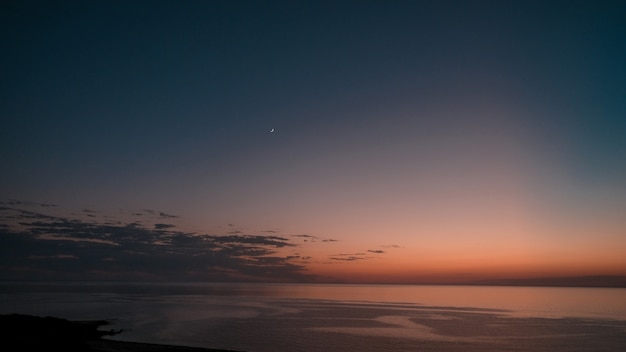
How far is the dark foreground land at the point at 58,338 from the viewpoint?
130 ft

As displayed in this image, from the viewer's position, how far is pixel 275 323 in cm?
7862

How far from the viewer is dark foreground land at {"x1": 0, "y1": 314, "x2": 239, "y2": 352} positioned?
3962 cm

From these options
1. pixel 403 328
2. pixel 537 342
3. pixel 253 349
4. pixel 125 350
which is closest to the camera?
pixel 125 350

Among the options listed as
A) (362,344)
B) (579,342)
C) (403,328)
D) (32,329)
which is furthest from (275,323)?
(579,342)

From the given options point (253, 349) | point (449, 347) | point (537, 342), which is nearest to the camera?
point (253, 349)

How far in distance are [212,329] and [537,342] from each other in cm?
4582

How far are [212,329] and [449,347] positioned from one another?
1349 inches

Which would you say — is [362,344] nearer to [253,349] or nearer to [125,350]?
[253,349]

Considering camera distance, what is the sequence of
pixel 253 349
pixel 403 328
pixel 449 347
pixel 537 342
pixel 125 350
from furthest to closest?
pixel 403 328, pixel 537 342, pixel 449 347, pixel 253 349, pixel 125 350

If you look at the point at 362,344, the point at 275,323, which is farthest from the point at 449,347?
the point at 275,323

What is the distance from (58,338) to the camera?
46156mm

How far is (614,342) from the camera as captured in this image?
60.1 m

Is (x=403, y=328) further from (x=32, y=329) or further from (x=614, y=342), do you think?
(x=32, y=329)

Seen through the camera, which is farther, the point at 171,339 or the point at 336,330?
the point at 336,330
